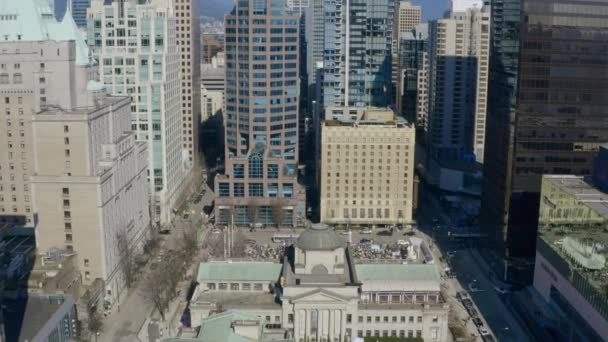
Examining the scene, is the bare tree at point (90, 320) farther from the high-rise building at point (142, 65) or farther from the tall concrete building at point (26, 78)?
the high-rise building at point (142, 65)

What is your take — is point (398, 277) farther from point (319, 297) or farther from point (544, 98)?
point (544, 98)

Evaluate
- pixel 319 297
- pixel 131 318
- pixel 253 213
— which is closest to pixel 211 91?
pixel 253 213

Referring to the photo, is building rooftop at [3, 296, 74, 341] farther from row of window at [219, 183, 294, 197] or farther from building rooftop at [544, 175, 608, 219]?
row of window at [219, 183, 294, 197]

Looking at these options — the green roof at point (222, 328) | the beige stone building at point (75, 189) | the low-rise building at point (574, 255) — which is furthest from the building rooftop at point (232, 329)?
the low-rise building at point (574, 255)

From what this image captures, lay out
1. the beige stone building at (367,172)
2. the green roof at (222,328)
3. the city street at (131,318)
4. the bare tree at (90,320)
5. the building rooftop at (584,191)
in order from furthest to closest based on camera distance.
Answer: the beige stone building at (367,172)
the city street at (131,318)
the bare tree at (90,320)
the building rooftop at (584,191)
the green roof at (222,328)

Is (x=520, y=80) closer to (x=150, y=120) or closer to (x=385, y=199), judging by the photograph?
(x=385, y=199)

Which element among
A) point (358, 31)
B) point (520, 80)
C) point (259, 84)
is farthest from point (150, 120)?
point (520, 80)

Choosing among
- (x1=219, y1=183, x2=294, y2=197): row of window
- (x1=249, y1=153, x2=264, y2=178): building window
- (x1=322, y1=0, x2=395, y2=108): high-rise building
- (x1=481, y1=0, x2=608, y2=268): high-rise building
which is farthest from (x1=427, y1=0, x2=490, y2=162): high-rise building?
(x1=481, y1=0, x2=608, y2=268): high-rise building
